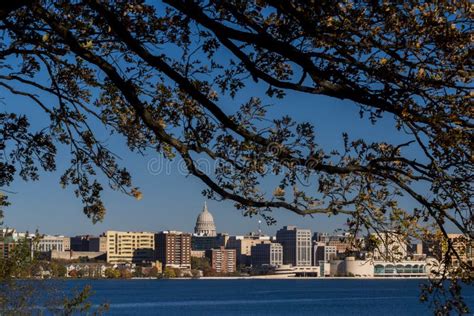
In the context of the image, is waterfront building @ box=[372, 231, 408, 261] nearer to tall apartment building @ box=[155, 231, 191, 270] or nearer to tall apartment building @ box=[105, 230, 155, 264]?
tall apartment building @ box=[155, 231, 191, 270]

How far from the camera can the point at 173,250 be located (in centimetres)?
17488

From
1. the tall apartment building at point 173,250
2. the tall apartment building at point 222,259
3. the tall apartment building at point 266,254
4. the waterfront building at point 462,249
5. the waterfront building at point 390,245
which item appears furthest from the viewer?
the tall apartment building at point 266,254

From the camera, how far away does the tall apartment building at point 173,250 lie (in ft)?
572

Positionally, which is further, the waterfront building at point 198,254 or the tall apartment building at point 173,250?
the waterfront building at point 198,254

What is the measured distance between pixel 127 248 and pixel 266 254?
33987mm

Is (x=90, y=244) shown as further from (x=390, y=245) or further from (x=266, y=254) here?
(x=390, y=245)

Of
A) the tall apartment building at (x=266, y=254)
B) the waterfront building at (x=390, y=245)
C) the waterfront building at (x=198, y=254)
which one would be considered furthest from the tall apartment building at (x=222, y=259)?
the waterfront building at (x=390, y=245)

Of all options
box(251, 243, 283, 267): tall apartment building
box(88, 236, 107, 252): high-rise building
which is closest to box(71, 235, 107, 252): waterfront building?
box(88, 236, 107, 252): high-rise building

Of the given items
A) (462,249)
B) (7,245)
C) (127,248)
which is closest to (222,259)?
→ (127,248)

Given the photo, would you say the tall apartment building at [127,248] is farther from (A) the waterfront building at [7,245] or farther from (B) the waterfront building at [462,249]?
(B) the waterfront building at [462,249]

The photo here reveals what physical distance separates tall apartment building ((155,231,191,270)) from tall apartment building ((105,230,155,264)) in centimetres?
248

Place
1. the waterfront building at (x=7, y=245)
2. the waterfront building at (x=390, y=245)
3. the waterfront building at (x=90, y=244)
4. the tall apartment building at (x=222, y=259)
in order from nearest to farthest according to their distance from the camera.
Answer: the waterfront building at (x=390, y=245) → the waterfront building at (x=7, y=245) → the tall apartment building at (x=222, y=259) → the waterfront building at (x=90, y=244)

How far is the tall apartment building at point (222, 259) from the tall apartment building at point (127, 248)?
38.7ft

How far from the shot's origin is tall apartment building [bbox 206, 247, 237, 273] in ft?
588
